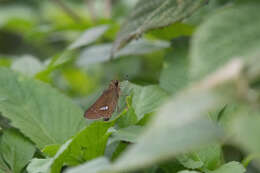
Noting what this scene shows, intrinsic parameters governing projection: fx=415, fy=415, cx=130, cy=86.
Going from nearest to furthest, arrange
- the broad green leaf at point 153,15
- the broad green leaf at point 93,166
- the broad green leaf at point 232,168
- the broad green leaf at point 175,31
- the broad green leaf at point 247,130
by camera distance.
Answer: the broad green leaf at point 247,130 → the broad green leaf at point 93,166 → the broad green leaf at point 232,168 → the broad green leaf at point 153,15 → the broad green leaf at point 175,31

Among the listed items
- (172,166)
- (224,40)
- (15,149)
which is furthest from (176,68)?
(224,40)

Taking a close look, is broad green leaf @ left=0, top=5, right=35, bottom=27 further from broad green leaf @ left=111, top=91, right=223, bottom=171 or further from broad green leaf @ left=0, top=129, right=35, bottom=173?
broad green leaf @ left=111, top=91, right=223, bottom=171

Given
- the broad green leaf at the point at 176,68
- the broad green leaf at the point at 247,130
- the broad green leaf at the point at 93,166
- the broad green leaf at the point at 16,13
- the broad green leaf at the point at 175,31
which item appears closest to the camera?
the broad green leaf at the point at 247,130

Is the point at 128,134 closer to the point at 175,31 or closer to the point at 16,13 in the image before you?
the point at 175,31

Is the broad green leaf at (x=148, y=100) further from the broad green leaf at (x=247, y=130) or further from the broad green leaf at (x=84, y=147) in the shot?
the broad green leaf at (x=247, y=130)

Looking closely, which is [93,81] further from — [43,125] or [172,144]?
[172,144]

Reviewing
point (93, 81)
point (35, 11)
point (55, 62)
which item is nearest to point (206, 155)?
point (55, 62)

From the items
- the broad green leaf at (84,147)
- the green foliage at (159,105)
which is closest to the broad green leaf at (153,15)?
the green foliage at (159,105)
